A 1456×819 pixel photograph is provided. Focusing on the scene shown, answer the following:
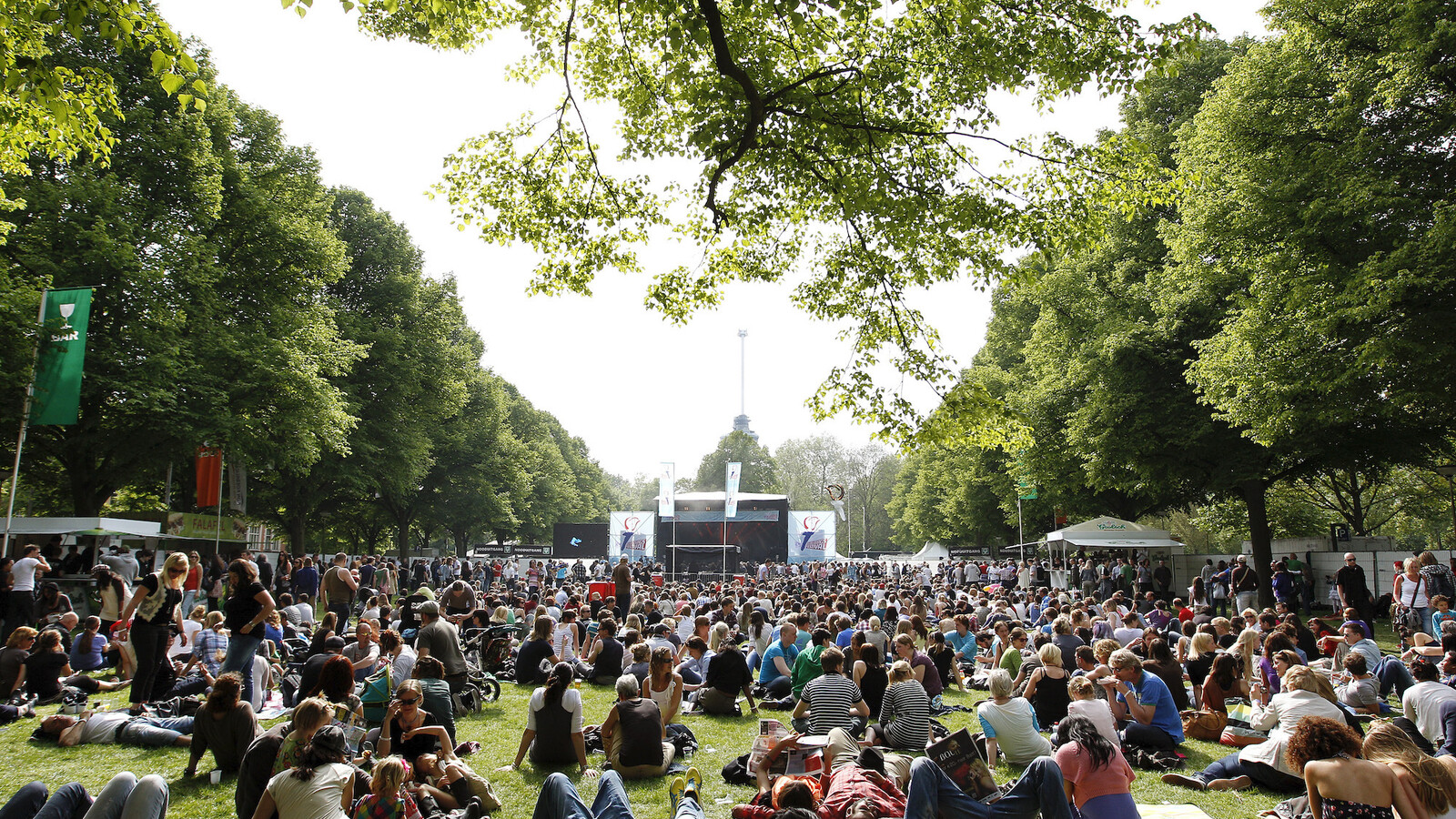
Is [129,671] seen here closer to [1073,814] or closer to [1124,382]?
[1073,814]

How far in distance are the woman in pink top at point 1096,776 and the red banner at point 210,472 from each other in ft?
68.5

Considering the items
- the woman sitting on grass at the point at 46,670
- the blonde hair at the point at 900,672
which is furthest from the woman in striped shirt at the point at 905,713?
the woman sitting on grass at the point at 46,670

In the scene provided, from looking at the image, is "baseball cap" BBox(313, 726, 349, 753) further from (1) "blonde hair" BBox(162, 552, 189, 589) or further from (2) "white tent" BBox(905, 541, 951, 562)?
(2) "white tent" BBox(905, 541, 951, 562)

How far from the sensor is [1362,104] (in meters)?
15.6

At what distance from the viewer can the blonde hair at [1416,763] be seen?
4121mm

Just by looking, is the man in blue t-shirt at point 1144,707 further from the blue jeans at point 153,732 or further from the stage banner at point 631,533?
the stage banner at point 631,533

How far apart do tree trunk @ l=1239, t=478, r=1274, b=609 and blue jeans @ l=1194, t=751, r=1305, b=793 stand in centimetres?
1531

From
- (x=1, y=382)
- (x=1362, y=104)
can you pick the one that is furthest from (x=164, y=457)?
(x=1362, y=104)

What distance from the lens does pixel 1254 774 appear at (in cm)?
675

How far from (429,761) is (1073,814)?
4.20 m

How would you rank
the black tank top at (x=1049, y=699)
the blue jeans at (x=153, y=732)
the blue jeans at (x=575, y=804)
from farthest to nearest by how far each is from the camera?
the black tank top at (x=1049, y=699)
the blue jeans at (x=153, y=732)
the blue jeans at (x=575, y=804)

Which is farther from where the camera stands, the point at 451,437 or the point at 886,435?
the point at 451,437

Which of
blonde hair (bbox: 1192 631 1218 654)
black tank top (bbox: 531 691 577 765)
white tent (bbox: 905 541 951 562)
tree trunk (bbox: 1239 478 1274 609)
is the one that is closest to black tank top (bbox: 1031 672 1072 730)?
blonde hair (bbox: 1192 631 1218 654)

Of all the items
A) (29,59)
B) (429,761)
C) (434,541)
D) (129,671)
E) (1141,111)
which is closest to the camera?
(429,761)
